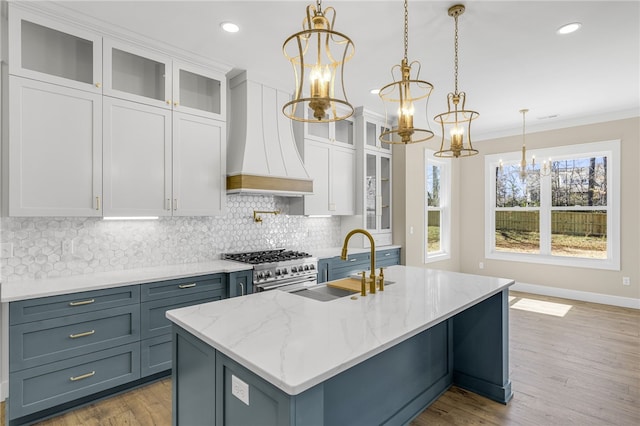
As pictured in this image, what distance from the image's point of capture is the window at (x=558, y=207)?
5.24m

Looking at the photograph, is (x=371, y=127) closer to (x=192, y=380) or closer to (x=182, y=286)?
(x=182, y=286)

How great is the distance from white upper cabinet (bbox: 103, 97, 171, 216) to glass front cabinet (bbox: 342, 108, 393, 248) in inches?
104

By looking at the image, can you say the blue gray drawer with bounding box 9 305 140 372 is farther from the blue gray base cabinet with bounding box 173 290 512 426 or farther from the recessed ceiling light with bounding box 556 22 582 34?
the recessed ceiling light with bounding box 556 22 582 34

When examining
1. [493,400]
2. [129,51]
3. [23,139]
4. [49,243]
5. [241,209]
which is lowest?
[493,400]

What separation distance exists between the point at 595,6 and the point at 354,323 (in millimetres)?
2837

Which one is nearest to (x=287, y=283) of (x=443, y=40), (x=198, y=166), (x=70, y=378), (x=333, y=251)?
(x=333, y=251)

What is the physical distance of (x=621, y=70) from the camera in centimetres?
363

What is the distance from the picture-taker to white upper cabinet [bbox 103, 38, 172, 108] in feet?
9.20

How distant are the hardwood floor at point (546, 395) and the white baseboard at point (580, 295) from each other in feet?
4.24

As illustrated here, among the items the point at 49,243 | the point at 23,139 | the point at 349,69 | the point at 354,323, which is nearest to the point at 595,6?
the point at 349,69

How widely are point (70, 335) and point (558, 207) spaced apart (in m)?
6.60

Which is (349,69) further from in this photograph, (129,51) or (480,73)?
Result: (129,51)

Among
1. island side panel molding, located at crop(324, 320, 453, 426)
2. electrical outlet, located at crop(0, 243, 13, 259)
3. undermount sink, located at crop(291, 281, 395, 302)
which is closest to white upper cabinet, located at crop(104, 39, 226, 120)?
electrical outlet, located at crop(0, 243, 13, 259)

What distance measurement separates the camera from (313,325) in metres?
1.62
